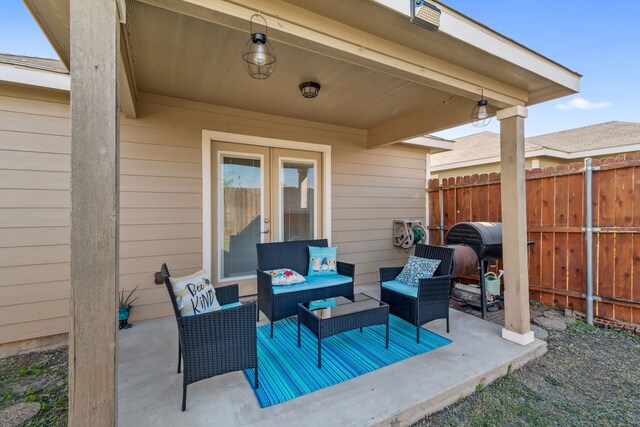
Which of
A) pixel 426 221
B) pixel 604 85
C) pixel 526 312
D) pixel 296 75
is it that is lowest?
pixel 526 312

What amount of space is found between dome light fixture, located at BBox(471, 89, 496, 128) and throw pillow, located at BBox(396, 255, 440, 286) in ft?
5.61

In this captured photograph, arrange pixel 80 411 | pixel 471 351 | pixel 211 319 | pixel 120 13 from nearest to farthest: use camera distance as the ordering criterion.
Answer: pixel 80 411 → pixel 120 13 → pixel 211 319 → pixel 471 351

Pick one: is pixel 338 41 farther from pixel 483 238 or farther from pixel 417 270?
pixel 483 238

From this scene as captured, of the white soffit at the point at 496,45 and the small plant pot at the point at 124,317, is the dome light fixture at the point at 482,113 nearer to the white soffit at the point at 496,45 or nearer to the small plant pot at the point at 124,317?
the white soffit at the point at 496,45

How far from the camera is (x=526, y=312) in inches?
117

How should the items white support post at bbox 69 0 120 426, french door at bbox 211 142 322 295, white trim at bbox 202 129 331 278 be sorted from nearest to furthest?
white support post at bbox 69 0 120 426, white trim at bbox 202 129 331 278, french door at bbox 211 142 322 295

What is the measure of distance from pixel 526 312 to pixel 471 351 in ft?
2.52

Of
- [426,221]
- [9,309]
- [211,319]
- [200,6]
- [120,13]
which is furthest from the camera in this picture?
[426,221]

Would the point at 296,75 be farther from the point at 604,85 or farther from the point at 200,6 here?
the point at 604,85

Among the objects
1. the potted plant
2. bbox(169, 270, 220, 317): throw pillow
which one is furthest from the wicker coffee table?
the potted plant

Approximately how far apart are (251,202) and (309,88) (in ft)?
6.19

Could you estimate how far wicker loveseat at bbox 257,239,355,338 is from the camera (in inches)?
125

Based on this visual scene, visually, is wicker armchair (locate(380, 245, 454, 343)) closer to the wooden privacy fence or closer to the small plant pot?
the wooden privacy fence

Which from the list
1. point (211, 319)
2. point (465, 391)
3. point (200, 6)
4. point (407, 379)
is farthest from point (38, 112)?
point (465, 391)
